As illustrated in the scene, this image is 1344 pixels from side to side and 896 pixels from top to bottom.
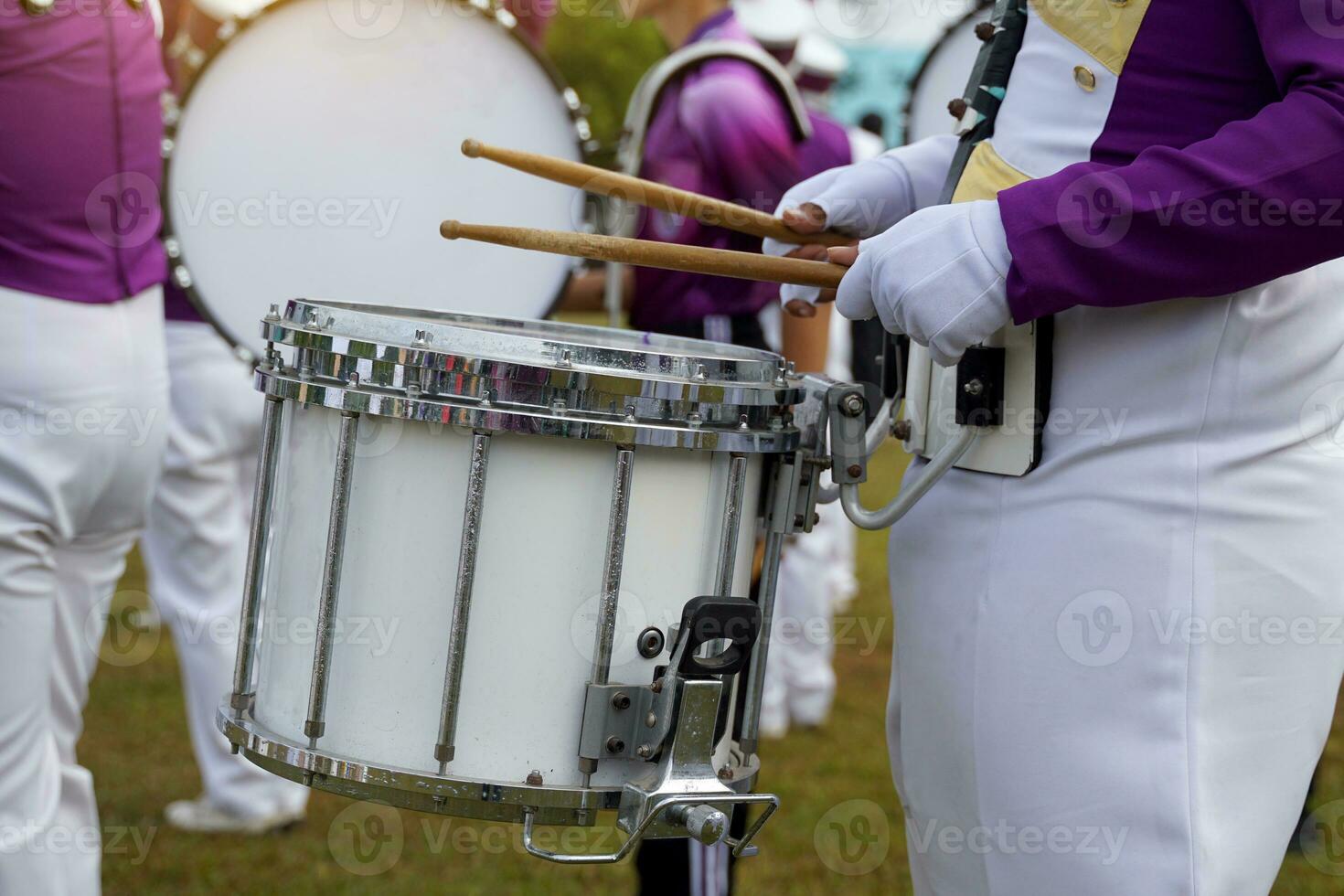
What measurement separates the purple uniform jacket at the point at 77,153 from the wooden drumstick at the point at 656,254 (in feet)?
3.24

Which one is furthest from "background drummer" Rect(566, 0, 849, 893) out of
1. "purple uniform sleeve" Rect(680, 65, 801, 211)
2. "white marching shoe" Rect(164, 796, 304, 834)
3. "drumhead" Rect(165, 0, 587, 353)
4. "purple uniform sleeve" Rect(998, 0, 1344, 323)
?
"purple uniform sleeve" Rect(998, 0, 1344, 323)

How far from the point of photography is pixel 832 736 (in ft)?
16.7

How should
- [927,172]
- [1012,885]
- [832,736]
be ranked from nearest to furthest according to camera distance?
[1012,885], [927,172], [832,736]

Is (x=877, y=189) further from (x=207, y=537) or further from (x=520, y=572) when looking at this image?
(x=207, y=537)

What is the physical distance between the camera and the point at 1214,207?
138cm

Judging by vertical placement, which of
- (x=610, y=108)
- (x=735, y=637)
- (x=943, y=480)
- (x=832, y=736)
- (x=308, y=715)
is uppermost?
(x=610, y=108)

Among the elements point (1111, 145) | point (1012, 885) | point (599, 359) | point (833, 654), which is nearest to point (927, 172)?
point (1111, 145)

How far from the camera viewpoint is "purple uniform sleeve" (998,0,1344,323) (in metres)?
1.36

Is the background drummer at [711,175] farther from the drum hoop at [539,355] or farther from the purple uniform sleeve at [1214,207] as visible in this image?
the purple uniform sleeve at [1214,207]

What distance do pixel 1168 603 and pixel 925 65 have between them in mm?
2389

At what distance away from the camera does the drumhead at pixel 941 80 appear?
136 inches

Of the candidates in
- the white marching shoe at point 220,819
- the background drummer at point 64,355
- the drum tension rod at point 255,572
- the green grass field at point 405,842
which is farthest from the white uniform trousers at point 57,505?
the white marching shoe at point 220,819

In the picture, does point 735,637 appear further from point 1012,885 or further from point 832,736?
point 832,736

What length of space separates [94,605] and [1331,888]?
3069 millimetres
